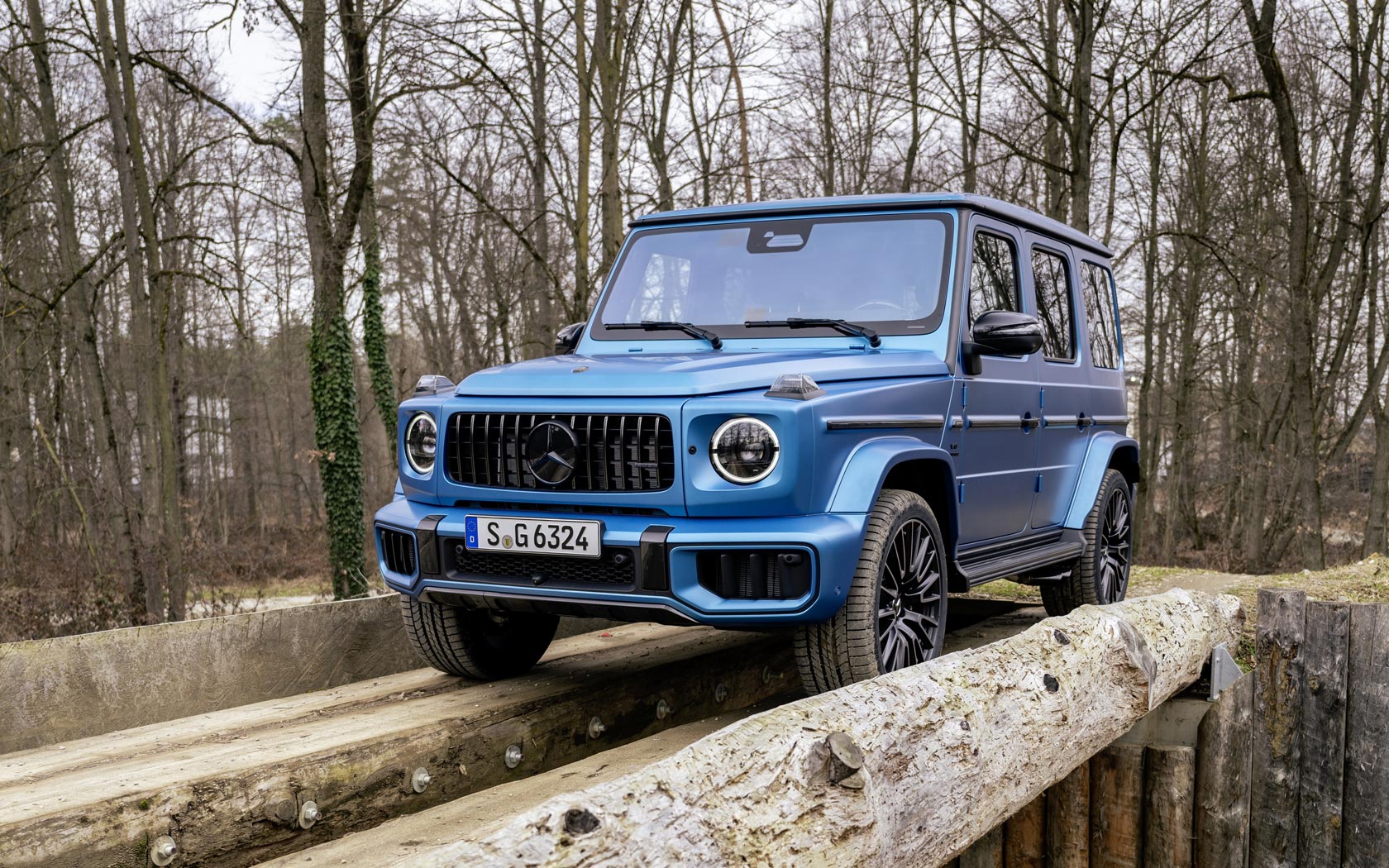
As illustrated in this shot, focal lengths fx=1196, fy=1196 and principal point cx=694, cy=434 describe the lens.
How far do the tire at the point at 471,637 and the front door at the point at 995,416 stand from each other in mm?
1969

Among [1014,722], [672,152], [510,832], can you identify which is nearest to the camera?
[510,832]

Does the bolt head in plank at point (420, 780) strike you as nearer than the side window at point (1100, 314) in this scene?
Yes

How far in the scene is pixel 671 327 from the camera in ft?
17.9

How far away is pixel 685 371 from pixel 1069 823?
8.18 ft

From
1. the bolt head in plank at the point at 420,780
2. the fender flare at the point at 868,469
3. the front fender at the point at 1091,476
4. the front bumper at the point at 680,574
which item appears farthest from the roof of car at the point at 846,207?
the bolt head in plank at the point at 420,780

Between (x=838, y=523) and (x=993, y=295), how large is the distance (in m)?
2.09

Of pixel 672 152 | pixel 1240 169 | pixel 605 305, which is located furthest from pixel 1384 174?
pixel 605 305

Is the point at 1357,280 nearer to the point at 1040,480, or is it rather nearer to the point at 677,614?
the point at 1040,480

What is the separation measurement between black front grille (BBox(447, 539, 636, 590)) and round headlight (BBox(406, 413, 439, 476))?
407mm

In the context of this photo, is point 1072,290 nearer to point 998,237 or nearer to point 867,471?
point 998,237

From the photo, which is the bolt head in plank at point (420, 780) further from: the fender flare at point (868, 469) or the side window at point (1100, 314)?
the side window at point (1100, 314)

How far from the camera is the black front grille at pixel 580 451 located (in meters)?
4.29

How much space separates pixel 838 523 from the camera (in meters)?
4.24

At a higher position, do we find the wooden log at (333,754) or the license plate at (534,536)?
the license plate at (534,536)
